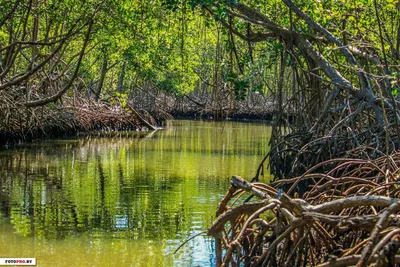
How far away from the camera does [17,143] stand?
17969 millimetres

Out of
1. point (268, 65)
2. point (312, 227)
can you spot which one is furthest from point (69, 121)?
point (312, 227)

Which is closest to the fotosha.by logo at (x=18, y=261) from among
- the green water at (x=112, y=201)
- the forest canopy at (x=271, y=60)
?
the green water at (x=112, y=201)

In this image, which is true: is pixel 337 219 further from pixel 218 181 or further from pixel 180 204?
pixel 218 181

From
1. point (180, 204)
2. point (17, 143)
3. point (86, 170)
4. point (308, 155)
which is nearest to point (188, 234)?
point (180, 204)

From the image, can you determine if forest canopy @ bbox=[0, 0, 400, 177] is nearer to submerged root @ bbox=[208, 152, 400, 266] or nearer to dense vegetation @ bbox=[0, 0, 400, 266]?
dense vegetation @ bbox=[0, 0, 400, 266]

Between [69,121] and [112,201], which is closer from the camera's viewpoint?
[112,201]

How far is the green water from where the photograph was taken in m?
6.56

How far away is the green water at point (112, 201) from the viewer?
258 inches

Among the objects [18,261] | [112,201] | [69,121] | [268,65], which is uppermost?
[268,65]

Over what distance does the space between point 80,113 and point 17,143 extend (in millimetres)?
4815

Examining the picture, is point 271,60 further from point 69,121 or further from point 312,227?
point 69,121

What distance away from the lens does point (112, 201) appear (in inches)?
369

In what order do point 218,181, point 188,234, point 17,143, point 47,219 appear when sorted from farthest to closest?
point 17,143
point 218,181
point 47,219
point 188,234

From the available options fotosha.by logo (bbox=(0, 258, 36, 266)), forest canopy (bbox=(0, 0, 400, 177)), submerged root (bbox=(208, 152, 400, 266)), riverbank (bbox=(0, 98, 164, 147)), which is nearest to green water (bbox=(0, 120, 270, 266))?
fotosha.by logo (bbox=(0, 258, 36, 266))
